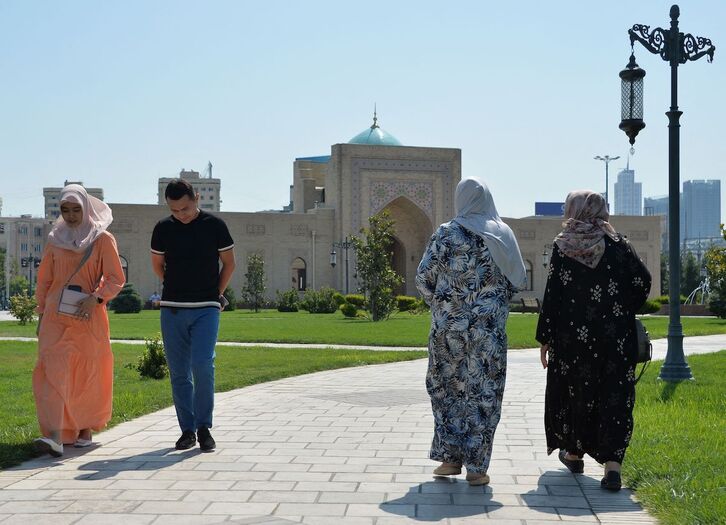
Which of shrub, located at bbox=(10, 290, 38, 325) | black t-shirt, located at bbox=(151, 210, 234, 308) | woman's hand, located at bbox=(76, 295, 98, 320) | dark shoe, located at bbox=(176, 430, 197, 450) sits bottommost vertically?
shrub, located at bbox=(10, 290, 38, 325)

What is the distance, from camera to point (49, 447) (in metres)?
5.88

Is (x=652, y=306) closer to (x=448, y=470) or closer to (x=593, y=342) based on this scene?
(x=593, y=342)

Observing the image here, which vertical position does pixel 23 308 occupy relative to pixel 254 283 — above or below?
below

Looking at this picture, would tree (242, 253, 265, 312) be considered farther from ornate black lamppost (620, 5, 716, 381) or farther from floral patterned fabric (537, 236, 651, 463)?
floral patterned fabric (537, 236, 651, 463)

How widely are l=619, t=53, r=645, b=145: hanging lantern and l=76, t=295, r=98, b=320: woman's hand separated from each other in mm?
6042

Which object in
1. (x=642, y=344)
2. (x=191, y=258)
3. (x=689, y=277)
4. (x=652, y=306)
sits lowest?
(x=652, y=306)

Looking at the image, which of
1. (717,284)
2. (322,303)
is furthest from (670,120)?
(322,303)

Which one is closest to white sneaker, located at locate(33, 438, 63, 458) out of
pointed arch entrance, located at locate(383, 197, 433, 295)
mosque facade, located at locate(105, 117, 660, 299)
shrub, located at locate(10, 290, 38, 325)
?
shrub, located at locate(10, 290, 38, 325)

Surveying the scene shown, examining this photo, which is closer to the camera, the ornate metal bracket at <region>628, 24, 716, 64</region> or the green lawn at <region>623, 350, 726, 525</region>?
the green lawn at <region>623, 350, 726, 525</region>

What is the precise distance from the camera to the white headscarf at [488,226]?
5.42m

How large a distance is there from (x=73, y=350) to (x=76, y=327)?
0.15 meters

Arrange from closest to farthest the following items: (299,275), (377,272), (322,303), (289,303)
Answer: (377,272) → (322,303) → (289,303) → (299,275)

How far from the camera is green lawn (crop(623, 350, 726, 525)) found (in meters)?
4.41

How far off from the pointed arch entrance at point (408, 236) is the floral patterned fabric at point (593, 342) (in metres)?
44.1
